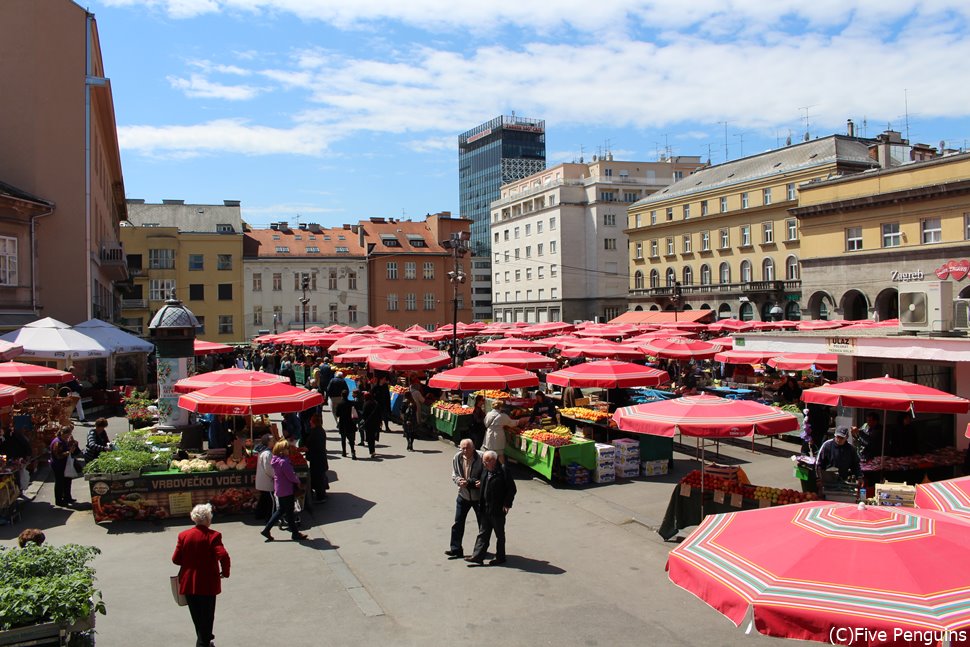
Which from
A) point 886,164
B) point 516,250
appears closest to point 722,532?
point 886,164

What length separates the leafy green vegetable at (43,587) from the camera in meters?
5.48

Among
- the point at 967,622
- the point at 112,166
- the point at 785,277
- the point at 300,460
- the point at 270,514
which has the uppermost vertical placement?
the point at 112,166

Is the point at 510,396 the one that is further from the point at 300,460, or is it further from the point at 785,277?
the point at 785,277

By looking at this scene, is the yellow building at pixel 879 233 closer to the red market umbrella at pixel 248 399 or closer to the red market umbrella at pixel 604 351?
the red market umbrella at pixel 604 351

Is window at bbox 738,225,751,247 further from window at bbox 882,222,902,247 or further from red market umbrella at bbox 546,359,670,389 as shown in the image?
red market umbrella at bbox 546,359,670,389

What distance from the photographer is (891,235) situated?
160 feet

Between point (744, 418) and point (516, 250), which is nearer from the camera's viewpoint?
point (744, 418)

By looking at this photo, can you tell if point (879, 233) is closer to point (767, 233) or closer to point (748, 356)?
point (767, 233)

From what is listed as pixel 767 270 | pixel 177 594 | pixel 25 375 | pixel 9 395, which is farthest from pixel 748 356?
pixel 767 270

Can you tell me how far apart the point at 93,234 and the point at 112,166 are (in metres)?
18.9

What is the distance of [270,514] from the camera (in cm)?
1248

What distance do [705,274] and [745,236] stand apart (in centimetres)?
574

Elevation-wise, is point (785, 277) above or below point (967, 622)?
above

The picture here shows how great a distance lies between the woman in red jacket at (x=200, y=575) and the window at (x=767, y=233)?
62.8m
